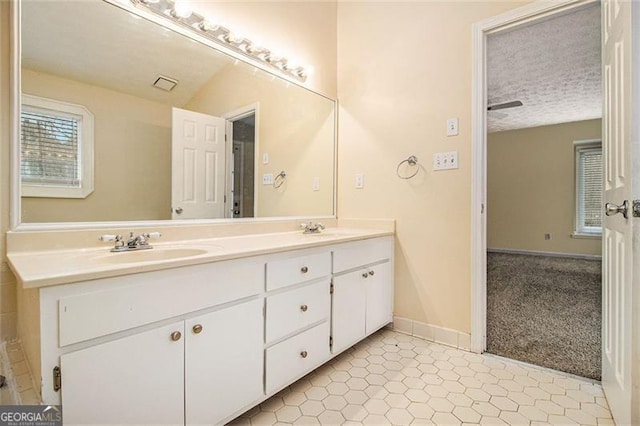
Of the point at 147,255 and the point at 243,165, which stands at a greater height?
the point at 243,165

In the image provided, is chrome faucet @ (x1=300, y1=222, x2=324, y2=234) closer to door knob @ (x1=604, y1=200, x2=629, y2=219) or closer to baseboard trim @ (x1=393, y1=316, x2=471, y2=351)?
baseboard trim @ (x1=393, y1=316, x2=471, y2=351)

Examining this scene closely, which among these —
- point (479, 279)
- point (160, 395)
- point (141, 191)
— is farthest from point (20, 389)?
point (479, 279)

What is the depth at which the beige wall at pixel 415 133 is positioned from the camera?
1904 mm

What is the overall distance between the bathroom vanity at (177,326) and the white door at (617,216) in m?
1.14

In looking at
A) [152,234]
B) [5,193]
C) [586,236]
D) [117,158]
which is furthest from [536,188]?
[5,193]

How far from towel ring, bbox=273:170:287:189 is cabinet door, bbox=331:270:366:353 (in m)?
0.77

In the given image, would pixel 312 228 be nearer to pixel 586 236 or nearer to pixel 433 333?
pixel 433 333

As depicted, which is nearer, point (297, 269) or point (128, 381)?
point (128, 381)

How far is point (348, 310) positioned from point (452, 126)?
50.2 inches

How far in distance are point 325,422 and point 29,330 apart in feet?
3.48

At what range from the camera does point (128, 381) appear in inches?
35.3

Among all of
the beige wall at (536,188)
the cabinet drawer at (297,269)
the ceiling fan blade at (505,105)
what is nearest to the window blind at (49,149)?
the cabinet drawer at (297,269)

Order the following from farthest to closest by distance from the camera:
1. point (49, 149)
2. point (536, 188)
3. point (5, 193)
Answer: point (536, 188)
point (49, 149)
point (5, 193)

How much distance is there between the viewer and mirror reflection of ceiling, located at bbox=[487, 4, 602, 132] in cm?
227
